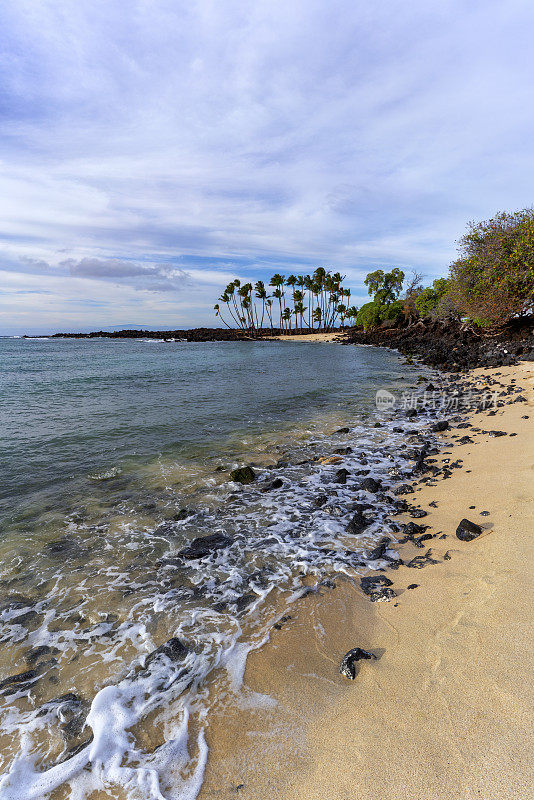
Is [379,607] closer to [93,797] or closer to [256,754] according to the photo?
[256,754]

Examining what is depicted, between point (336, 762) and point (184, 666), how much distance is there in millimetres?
1959

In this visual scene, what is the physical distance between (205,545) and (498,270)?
30068 mm

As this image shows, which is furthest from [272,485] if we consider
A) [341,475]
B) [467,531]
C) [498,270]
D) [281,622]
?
[498,270]

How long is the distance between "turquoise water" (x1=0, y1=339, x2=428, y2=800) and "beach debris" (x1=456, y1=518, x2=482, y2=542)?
130 centimetres

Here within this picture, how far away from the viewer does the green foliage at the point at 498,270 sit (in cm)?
2452

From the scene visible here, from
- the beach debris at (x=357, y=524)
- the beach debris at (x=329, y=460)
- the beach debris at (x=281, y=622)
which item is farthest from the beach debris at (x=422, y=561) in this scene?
the beach debris at (x=329, y=460)

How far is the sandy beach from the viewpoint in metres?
2.57

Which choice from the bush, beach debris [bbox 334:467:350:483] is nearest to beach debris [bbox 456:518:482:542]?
beach debris [bbox 334:467:350:483]

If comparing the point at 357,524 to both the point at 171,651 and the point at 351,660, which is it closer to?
the point at 351,660

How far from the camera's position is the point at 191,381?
28.5 m

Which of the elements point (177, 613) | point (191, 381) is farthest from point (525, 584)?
point (191, 381)

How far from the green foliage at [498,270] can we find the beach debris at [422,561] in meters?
26.7

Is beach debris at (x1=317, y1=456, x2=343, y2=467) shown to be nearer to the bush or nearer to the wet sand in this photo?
the bush

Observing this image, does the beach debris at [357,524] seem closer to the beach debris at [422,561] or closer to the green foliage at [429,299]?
the beach debris at [422,561]
